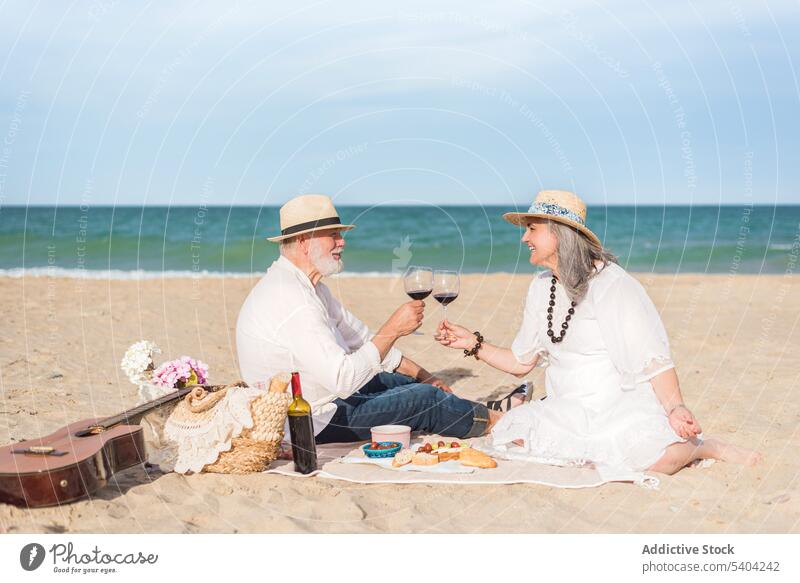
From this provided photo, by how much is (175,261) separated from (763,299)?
53.8ft

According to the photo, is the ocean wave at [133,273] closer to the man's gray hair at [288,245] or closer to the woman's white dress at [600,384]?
the man's gray hair at [288,245]

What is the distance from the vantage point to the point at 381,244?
27.8m

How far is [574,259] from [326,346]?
1708 millimetres

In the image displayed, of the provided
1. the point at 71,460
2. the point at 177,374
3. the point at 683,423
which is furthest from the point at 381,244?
the point at 71,460

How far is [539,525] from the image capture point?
446cm

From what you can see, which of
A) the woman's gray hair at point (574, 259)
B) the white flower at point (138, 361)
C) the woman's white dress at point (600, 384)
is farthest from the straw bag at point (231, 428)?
the woman's gray hair at point (574, 259)

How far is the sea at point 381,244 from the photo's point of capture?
2211cm

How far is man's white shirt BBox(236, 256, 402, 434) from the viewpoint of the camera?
17.0 ft

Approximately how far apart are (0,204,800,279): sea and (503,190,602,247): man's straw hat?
8.54 m

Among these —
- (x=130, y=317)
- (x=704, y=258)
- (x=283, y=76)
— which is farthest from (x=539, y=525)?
(x=704, y=258)

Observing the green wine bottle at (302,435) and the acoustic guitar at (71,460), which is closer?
the acoustic guitar at (71,460)

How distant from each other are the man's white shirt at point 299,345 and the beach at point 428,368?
0.66m

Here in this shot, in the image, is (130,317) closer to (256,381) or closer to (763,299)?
(256,381)
